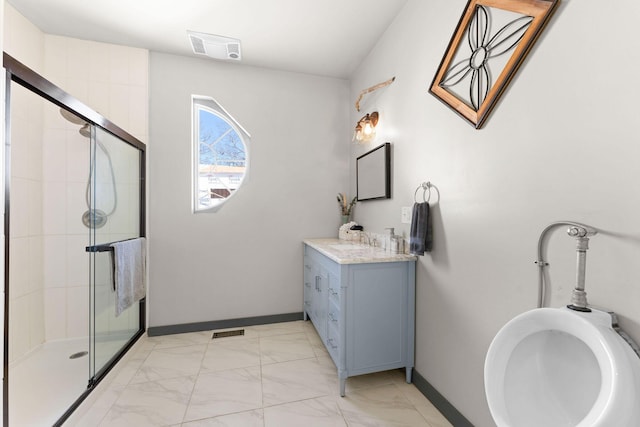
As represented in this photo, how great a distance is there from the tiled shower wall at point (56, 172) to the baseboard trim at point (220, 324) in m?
0.54

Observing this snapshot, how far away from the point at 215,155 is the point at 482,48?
2276mm

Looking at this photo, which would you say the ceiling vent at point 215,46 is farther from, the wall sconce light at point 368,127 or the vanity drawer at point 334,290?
the vanity drawer at point 334,290

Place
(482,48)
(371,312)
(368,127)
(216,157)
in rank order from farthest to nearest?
(216,157) < (368,127) < (371,312) < (482,48)

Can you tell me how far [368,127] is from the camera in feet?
7.31

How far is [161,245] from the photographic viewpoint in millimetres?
2398

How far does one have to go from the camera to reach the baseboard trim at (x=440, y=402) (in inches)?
53.0

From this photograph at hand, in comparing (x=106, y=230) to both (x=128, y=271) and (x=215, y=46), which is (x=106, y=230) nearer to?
(x=128, y=271)

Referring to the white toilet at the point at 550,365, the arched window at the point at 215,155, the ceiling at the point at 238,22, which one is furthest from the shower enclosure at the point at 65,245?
the white toilet at the point at 550,365

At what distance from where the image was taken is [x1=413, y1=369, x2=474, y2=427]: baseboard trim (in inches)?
53.0

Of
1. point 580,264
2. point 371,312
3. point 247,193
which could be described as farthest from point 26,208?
point 580,264

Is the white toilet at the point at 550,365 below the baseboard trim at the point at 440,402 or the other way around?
the other way around

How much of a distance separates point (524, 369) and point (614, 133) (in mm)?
794

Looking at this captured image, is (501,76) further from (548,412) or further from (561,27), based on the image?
(548,412)

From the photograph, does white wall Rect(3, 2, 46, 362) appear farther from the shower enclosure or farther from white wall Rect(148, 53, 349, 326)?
white wall Rect(148, 53, 349, 326)
